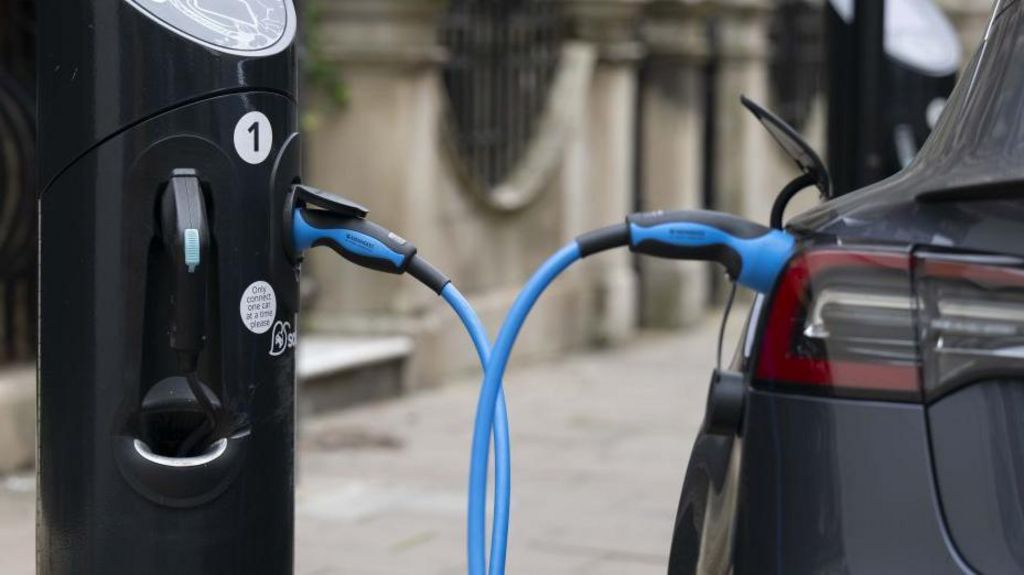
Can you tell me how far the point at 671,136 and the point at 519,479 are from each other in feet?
22.3

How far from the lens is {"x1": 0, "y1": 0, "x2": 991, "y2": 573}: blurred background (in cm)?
739

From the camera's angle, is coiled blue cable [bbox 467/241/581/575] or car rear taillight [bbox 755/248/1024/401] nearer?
car rear taillight [bbox 755/248/1024/401]

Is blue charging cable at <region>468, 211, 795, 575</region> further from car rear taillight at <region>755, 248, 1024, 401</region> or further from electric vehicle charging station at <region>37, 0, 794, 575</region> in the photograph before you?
car rear taillight at <region>755, 248, 1024, 401</region>

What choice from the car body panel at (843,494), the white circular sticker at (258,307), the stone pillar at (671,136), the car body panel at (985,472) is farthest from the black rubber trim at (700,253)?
the stone pillar at (671,136)

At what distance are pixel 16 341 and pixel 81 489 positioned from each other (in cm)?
460

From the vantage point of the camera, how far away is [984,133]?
116 inches

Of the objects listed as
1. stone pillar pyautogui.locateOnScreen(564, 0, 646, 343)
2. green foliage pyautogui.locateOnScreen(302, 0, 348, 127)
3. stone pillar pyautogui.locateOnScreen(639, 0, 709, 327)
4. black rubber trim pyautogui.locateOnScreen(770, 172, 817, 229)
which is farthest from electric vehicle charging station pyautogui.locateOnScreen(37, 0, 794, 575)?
stone pillar pyautogui.locateOnScreen(639, 0, 709, 327)

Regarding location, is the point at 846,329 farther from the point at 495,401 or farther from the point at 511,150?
the point at 511,150

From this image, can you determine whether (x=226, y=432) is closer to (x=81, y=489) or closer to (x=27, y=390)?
(x=81, y=489)

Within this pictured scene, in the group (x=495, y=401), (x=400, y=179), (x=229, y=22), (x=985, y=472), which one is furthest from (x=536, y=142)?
(x=985, y=472)

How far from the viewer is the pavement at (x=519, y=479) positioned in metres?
6.19

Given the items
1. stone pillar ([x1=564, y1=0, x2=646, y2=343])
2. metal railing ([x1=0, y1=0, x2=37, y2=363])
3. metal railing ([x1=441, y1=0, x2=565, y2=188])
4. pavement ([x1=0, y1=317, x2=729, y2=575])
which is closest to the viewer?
pavement ([x1=0, y1=317, x2=729, y2=575])

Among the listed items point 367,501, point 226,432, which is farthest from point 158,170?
point 367,501

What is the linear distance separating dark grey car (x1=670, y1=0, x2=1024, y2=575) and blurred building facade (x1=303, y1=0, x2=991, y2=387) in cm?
697
